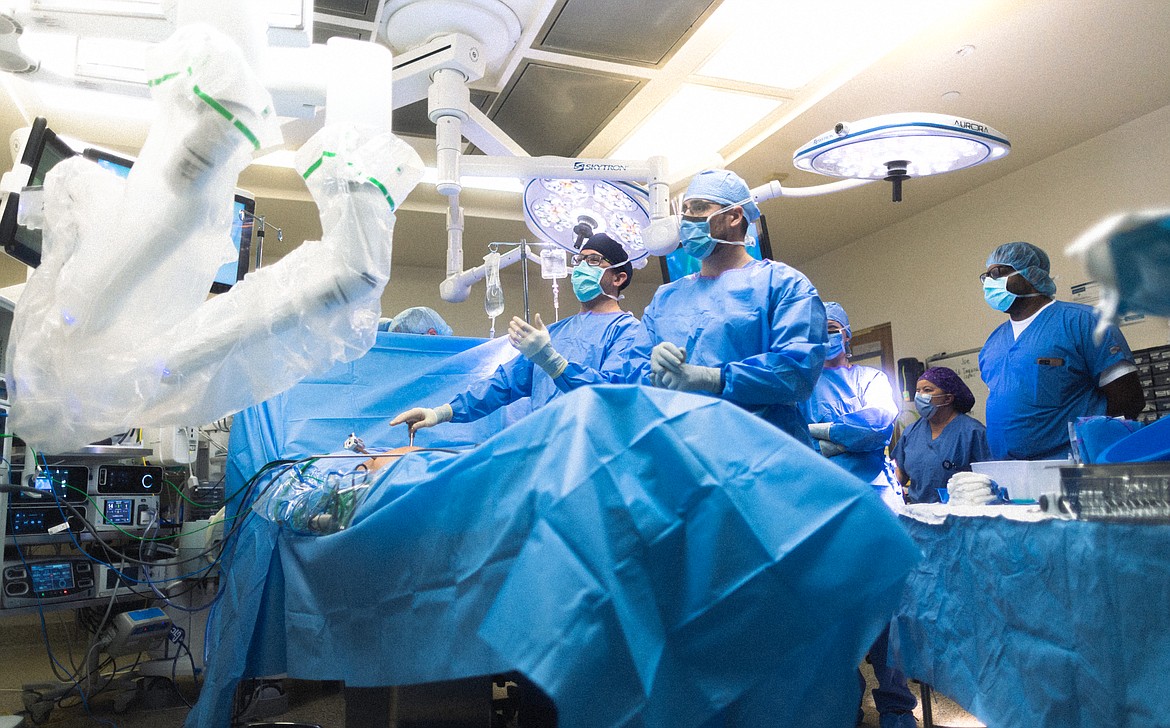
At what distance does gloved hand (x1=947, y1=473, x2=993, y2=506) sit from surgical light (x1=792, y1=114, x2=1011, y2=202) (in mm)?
1036

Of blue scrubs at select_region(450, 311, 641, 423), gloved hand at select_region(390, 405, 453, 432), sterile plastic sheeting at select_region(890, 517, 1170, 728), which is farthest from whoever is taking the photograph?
blue scrubs at select_region(450, 311, 641, 423)

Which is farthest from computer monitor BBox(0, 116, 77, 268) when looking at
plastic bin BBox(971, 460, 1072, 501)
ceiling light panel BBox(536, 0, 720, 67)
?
plastic bin BBox(971, 460, 1072, 501)

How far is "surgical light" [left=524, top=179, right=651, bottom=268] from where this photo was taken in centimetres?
321

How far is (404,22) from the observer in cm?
339

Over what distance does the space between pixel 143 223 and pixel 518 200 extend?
461 centimetres

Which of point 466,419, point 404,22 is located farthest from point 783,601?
point 404,22

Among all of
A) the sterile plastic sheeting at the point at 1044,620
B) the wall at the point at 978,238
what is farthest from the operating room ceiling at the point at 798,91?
the sterile plastic sheeting at the point at 1044,620

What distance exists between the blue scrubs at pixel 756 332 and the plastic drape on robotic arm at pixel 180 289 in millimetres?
915

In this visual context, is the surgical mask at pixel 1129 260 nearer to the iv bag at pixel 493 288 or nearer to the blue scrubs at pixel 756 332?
the blue scrubs at pixel 756 332

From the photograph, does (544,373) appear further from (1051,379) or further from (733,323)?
(1051,379)

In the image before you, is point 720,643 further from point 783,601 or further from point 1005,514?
point 1005,514

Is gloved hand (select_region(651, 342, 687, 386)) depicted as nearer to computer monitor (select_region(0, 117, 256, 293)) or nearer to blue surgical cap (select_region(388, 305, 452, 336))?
computer monitor (select_region(0, 117, 256, 293))

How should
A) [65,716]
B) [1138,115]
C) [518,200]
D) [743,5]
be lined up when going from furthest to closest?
[518,200]
[1138,115]
[743,5]
[65,716]

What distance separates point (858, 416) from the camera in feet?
9.59
